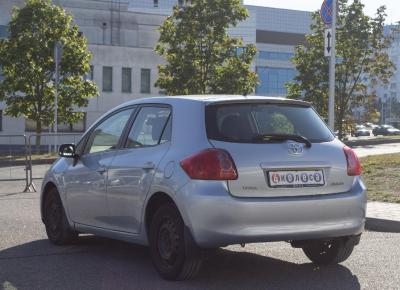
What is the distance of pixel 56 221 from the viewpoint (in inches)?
307

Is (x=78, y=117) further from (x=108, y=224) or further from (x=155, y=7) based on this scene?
(x=155, y=7)

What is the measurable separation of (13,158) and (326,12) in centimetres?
975

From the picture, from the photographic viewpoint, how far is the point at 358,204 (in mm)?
5961

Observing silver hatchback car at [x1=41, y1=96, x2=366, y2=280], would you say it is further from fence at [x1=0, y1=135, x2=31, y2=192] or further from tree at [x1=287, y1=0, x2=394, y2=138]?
tree at [x1=287, y1=0, x2=394, y2=138]

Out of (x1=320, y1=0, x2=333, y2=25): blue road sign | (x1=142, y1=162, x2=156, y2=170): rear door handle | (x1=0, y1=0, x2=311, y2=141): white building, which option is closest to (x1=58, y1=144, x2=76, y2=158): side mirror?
(x1=142, y1=162, x2=156, y2=170): rear door handle

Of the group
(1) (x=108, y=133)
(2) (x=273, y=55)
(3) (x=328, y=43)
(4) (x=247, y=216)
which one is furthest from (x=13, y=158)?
(2) (x=273, y=55)

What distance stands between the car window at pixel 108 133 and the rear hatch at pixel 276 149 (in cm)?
123

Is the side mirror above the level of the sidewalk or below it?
above

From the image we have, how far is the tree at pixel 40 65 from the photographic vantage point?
1332 inches

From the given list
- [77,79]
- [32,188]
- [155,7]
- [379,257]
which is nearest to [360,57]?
[77,79]

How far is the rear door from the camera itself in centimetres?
601

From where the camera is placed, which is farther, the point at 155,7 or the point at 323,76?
the point at 155,7

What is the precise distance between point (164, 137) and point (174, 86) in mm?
29224

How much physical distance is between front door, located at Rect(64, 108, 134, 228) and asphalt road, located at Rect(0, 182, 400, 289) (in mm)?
447
